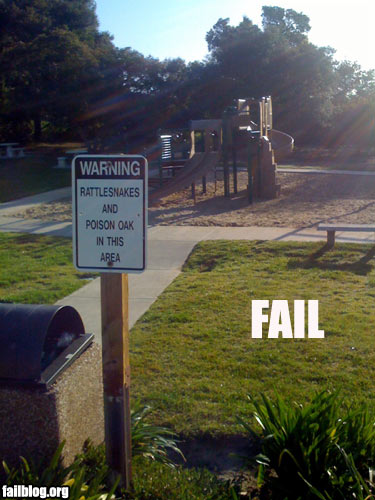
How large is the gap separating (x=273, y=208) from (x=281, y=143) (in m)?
6.87

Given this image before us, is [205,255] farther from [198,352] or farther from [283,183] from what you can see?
[283,183]

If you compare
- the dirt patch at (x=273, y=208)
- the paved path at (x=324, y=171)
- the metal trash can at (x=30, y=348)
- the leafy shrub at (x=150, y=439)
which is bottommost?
the leafy shrub at (x=150, y=439)

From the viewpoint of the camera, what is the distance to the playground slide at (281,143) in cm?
1958

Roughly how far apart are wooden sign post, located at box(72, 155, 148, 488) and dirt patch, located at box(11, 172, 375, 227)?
895 cm

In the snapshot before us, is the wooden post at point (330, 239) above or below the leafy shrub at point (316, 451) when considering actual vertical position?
above

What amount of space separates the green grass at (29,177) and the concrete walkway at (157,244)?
12.2 feet

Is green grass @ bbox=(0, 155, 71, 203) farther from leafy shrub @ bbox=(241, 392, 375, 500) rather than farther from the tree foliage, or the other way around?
leafy shrub @ bbox=(241, 392, 375, 500)

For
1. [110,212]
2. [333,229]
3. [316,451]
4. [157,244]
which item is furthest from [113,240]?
[157,244]

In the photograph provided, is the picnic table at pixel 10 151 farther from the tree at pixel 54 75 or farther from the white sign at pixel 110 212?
the white sign at pixel 110 212

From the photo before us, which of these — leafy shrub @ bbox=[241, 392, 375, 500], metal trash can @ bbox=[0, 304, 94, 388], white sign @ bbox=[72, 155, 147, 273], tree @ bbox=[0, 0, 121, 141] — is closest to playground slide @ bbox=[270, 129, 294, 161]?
tree @ bbox=[0, 0, 121, 141]

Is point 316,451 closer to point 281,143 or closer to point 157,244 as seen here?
point 157,244

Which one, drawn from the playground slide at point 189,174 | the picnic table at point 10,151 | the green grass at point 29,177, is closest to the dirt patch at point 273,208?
the playground slide at point 189,174

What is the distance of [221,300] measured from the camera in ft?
24.5

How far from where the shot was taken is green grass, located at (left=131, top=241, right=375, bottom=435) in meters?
4.95
